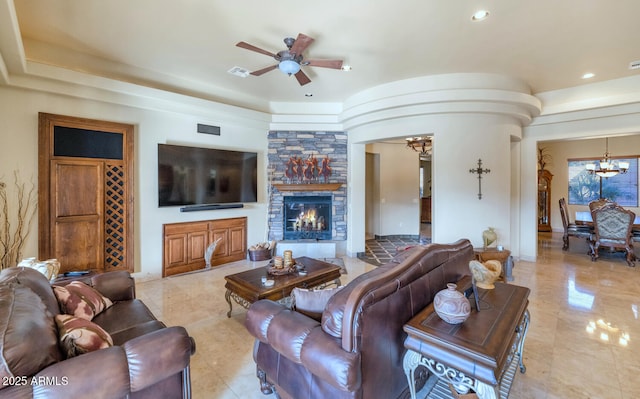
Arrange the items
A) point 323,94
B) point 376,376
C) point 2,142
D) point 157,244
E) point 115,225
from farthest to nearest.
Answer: point 323,94 < point 157,244 < point 115,225 < point 2,142 < point 376,376

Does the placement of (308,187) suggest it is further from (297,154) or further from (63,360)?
(63,360)

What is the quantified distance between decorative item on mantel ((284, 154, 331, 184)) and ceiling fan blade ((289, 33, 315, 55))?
2719mm

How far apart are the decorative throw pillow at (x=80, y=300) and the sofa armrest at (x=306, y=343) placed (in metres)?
1.23

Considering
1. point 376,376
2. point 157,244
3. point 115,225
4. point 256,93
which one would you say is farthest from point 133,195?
point 376,376

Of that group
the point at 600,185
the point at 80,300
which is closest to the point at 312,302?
the point at 80,300

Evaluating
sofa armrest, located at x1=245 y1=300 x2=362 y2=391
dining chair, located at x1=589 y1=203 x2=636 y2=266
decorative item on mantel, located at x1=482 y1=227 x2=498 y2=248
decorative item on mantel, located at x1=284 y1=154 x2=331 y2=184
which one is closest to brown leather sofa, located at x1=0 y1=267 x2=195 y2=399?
sofa armrest, located at x1=245 y1=300 x2=362 y2=391

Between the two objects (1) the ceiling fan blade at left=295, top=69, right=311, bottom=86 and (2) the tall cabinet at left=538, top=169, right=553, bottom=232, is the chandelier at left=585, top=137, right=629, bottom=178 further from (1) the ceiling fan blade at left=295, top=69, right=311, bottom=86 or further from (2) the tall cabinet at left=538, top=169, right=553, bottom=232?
(1) the ceiling fan blade at left=295, top=69, right=311, bottom=86

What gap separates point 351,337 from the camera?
1380mm

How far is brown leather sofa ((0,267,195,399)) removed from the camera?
3.49 ft

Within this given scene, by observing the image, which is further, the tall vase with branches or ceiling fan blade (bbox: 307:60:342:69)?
the tall vase with branches

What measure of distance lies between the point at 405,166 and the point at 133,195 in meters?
6.63

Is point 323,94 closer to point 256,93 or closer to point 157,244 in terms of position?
point 256,93

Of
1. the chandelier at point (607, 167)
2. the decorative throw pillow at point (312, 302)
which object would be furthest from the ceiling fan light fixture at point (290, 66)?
the chandelier at point (607, 167)

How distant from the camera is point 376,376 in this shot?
1520 millimetres
